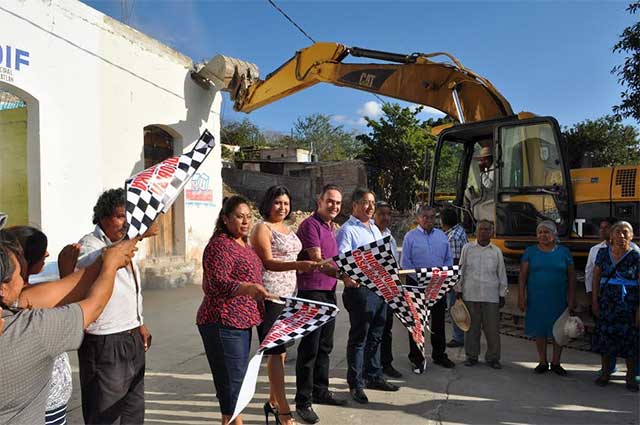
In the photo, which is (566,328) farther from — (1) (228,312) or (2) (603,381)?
(1) (228,312)

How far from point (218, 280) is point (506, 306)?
4.85 m

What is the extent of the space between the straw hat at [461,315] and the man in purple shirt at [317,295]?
1.67 meters

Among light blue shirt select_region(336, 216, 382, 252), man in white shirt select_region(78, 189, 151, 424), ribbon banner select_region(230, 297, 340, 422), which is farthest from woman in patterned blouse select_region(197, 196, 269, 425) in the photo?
light blue shirt select_region(336, 216, 382, 252)

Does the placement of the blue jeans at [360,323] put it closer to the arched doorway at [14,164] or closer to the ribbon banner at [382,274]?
the ribbon banner at [382,274]

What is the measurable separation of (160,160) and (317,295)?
7066 millimetres

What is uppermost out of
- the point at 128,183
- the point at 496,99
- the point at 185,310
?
the point at 496,99

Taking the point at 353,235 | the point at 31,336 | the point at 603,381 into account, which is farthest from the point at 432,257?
the point at 31,336

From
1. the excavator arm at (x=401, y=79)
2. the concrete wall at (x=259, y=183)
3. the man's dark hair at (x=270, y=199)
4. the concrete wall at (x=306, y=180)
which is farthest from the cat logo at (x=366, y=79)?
the concrete wall at (x=306, y=180)

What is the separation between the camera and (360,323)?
383cm

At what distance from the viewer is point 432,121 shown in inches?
1072

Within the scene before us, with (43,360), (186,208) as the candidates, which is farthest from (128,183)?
(186,208)

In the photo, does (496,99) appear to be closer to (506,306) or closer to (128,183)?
(506,306)

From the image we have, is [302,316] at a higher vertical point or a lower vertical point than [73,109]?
lower

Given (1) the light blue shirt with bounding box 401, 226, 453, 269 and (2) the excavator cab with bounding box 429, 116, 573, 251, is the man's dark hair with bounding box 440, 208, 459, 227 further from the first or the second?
(1) the light blue shirt with bounding box 401, 226, 453, 269
